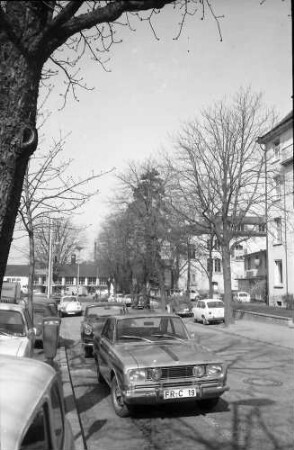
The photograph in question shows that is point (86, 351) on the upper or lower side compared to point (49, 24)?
lower

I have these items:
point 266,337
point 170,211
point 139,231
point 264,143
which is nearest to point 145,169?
point 139,231

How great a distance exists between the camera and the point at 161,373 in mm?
7086

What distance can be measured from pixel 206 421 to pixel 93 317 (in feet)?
28.6

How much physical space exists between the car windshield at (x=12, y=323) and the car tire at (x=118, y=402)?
2.38 m

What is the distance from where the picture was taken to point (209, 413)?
7.52m

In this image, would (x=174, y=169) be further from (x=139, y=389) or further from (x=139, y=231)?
(x=139, y=389)

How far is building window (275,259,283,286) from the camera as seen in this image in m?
40.3

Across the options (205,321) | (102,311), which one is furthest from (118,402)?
(205,321)

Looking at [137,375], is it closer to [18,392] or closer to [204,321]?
[18,392]

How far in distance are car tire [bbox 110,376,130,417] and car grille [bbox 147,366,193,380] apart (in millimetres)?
664

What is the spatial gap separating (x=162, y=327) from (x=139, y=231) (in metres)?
32.0

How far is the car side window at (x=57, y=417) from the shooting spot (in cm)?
278

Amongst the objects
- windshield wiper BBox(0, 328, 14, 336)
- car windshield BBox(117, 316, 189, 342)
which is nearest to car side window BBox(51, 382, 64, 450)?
car windshield BBox(117, 316, 189, 342)

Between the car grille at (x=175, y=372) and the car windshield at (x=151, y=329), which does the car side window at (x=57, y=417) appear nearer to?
the car grille at (x=175, y=372)
